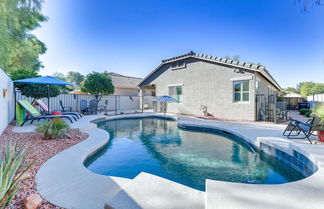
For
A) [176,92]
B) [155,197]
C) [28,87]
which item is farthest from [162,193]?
[176,92]

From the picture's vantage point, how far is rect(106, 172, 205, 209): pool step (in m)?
2.07

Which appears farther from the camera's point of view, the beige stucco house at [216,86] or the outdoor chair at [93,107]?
the outdoor chair at [93,107]

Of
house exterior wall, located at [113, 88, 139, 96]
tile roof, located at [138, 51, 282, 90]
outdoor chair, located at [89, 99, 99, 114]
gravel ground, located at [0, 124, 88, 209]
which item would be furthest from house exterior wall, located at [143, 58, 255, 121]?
gravel ground, located at [0, 124, 88, 209]

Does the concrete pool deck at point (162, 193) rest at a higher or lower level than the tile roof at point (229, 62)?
lower

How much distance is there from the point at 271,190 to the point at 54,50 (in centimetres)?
2098

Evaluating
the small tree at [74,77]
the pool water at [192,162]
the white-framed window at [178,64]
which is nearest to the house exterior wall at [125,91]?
the white-framed window at [178,64]

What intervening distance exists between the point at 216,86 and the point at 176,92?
14.9 ft

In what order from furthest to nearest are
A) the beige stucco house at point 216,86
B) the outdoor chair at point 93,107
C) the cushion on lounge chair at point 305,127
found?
the outdoor chair at point 93,107
the beige stucco house at point 216,86
the cushion on lounge chair at point 305,127

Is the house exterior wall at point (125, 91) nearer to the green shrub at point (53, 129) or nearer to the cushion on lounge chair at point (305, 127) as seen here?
the green shrub at point (53, 129)

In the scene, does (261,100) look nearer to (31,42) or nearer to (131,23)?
(131,23)

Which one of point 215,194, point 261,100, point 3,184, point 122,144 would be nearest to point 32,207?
point 3,184

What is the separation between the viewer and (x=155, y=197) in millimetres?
2238

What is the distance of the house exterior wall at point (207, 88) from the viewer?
Result: 38.7ft

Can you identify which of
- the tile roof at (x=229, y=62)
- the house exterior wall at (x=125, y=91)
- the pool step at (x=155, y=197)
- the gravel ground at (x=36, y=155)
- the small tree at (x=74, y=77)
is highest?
the small tree at (x=74, y=77)
